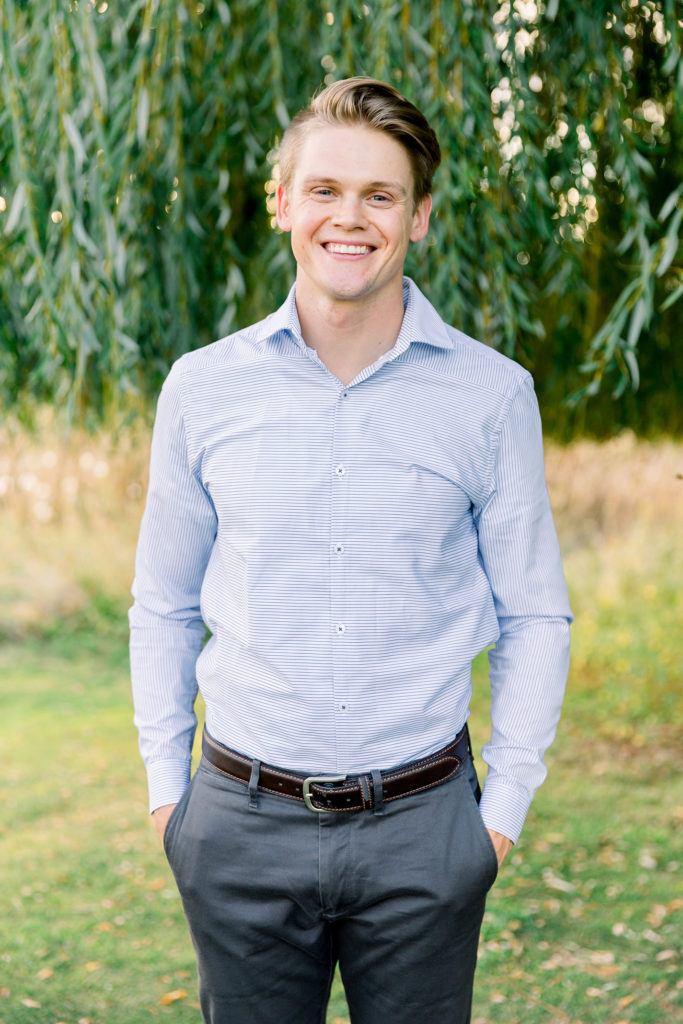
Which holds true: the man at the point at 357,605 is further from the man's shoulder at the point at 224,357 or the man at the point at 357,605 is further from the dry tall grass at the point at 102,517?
the dry tall grass at the point at 102,517

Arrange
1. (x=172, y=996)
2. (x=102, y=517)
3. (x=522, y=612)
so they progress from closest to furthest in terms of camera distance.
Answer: (x=522, y=612)
(x=172, y=996)
(x=102, y=517)

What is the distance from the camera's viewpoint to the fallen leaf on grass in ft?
8.91

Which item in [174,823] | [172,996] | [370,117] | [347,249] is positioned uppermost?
[370,117]

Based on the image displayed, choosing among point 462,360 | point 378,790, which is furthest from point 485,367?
point 378,790

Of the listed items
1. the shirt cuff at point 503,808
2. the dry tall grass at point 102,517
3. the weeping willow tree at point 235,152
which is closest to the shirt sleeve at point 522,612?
the shirt cuff at point 503,808

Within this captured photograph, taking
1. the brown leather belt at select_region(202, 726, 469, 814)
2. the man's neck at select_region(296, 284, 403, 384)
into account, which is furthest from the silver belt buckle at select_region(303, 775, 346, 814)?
the man's neck at select_region(296, 284, 403, 384)

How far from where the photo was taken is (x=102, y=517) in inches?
271

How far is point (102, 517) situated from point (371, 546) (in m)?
5.81

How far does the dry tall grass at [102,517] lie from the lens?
600 centimetres

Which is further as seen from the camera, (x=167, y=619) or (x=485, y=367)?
(x=167, y=619)

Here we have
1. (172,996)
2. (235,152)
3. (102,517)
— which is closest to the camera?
(235,152)

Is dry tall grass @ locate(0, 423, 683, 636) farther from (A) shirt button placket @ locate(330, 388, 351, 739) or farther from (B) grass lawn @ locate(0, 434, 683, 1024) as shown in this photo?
(A) shirt button placket @ locate(330, 388, 351, 739)

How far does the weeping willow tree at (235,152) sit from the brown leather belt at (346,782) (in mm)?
865

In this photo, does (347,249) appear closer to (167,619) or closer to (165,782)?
(167,619)
